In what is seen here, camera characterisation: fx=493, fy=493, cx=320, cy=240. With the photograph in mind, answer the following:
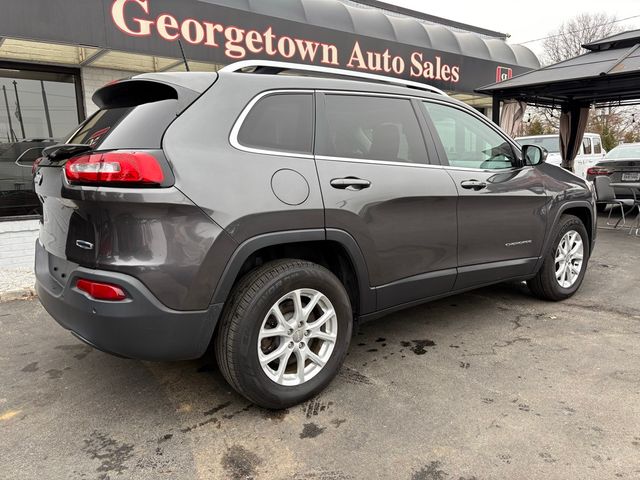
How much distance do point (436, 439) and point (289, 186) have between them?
1454 millimetres

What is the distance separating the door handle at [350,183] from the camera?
8.95 ft

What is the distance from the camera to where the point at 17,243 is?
18.1ft

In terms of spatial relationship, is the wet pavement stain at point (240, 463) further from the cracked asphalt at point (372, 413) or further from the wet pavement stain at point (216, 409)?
the wet pavement stain at point (216, 409)

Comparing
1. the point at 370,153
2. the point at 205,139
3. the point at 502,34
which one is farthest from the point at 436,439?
the point at 502,34

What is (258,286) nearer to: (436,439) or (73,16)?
(436,439)

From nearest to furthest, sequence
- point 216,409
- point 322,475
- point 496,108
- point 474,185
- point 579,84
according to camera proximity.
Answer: point 322,475, point 216,409, point 474,185, point 579,84, point 496,108

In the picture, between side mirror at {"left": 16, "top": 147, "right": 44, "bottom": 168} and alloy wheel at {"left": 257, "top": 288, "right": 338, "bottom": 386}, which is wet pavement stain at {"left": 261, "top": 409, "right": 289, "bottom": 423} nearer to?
alloy wheel at {"left": 257, "top": 288, "right": 338, "bottom": 386}

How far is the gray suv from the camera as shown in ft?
7.29

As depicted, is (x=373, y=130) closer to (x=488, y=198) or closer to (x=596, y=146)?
(x=488, y=198)

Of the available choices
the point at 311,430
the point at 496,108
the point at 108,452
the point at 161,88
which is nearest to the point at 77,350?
the point at 108,452

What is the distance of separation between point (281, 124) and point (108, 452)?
185 cm

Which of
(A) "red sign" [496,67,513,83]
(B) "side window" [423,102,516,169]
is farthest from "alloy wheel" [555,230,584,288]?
(A) "red sign" [496,67,513,83]

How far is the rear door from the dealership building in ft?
14.2

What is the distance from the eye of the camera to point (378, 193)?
114 inches
